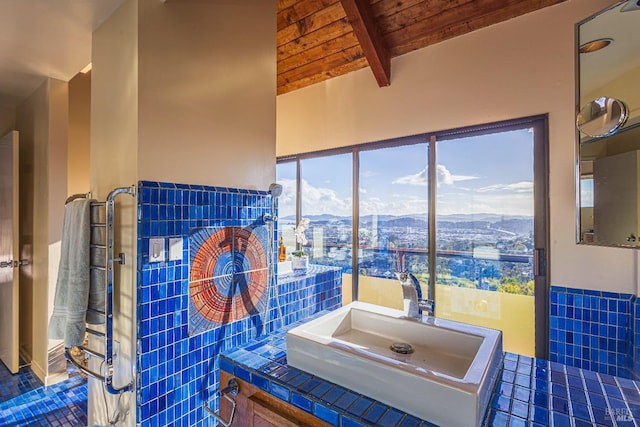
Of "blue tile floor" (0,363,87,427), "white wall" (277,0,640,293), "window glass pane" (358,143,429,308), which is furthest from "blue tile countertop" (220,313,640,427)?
"blue tile floor" (0,363,87,427)

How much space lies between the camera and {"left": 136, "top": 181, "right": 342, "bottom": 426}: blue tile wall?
145 centimetres

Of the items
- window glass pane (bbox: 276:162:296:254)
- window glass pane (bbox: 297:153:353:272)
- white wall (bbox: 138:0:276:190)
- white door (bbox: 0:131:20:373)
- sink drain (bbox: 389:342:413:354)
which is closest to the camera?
sink drain (bbox: 389:342:413:354)

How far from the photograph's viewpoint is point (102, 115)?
1723 mm

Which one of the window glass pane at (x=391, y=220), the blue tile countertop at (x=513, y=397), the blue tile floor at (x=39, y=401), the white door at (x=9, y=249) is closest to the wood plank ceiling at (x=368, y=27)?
the window glass pane at (x=391, y=220)

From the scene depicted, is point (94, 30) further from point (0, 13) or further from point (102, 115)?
point (102, 115)

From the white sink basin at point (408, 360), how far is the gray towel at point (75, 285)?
1.09 meters

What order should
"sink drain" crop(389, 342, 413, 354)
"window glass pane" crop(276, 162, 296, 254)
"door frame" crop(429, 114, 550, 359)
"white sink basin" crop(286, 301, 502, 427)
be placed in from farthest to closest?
"window glass pane" crop(276, 162, 296, 254) < "door frame" crop(429, 114, 550, 359) < "sink drain" crop(389, 342, 413, 354) < "white sink basin" crop(286, 301, 502, 427)

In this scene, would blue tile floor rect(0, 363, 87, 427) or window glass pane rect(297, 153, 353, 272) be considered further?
window glass pane rect(297, 153, 353, 272)

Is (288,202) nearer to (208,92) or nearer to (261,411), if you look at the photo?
(208,92)

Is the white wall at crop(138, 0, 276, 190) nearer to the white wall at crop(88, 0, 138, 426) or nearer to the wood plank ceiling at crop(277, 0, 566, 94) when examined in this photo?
the white wall at crop(88, 0, 138, 426)

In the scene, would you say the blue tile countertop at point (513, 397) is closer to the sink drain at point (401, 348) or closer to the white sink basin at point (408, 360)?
the white sink basin at point (408, 360)

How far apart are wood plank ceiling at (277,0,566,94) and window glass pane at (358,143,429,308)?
751mm

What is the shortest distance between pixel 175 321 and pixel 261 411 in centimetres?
66

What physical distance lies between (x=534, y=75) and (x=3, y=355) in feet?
16.3
